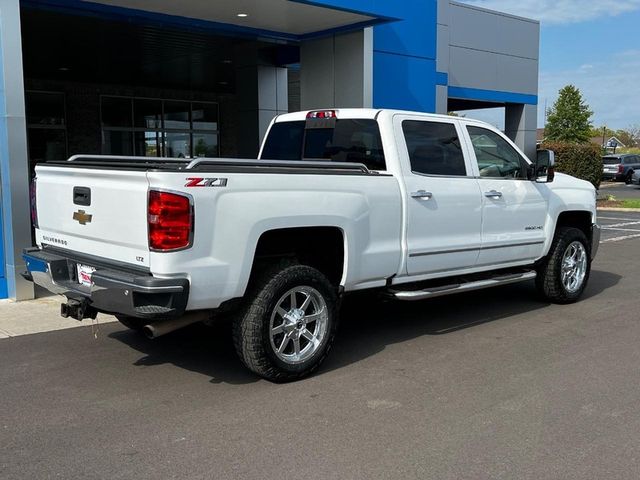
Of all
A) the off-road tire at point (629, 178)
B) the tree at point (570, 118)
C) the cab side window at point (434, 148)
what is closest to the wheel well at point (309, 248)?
the cab side window at point (434, 148)

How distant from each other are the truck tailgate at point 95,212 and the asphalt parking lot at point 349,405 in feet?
3.51

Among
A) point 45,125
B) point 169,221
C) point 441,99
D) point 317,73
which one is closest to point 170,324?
point 169,221

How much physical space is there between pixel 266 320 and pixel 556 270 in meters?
4.11

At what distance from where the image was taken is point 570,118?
189 feet

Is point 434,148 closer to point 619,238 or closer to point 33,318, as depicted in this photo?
point 33,318

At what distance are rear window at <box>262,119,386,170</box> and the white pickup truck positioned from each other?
14 mm

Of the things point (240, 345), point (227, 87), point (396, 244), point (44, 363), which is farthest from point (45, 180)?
point (227, 87)

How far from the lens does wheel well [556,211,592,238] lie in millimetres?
7805

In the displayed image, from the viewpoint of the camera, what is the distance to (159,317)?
435 centimetres

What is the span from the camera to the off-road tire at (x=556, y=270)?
24.8 feet

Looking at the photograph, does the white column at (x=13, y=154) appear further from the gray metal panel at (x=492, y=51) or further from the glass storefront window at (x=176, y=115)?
the gray metal panel at (x=492, y=51)

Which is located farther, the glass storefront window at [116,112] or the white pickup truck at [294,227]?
the glass storefront window at [116,112]

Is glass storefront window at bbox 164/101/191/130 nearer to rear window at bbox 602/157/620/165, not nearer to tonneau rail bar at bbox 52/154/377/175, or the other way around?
tonneau rail bar at bbox 52/154/377/175

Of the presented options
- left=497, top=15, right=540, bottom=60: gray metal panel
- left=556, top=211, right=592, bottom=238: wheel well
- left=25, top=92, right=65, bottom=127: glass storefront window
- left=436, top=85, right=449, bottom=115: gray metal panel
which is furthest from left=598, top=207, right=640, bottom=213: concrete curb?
left=25, top=92, right=65, bottom=127: glass storefront window
